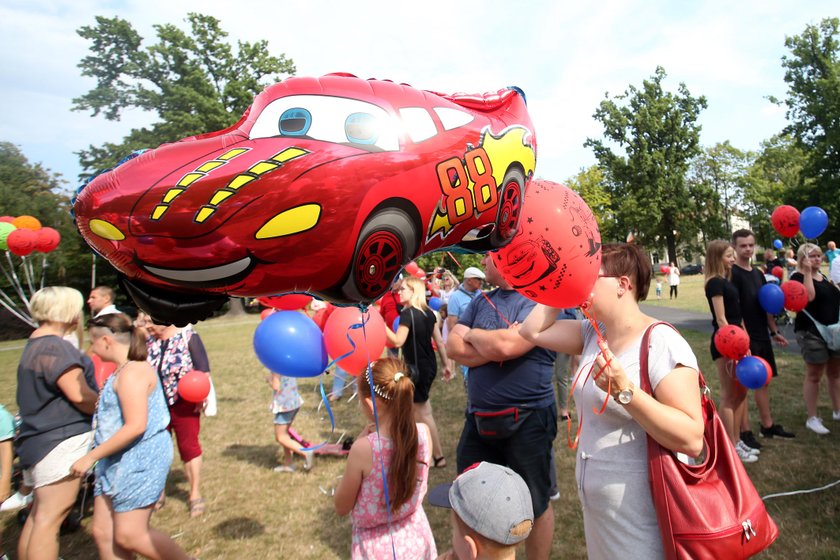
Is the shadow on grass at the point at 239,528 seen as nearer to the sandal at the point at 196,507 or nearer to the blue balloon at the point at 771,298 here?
the sandal at the point at 196,507

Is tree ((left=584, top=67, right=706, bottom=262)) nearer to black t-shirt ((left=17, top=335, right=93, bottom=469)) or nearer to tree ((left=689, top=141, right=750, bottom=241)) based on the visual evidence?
tree ((left=689, top=141, right=750, bottom=241))

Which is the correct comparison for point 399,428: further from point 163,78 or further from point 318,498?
point 163,78

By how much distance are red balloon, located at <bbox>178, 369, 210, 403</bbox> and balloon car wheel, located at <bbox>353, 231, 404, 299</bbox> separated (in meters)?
2.95

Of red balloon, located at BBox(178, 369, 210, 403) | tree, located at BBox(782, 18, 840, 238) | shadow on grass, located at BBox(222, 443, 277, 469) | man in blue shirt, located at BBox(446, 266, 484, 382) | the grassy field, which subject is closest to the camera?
the grassy field

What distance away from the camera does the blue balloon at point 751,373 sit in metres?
3.67

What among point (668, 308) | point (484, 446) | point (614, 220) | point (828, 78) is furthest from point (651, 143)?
point (484, 446)

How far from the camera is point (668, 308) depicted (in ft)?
51.8

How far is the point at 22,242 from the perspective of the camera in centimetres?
527

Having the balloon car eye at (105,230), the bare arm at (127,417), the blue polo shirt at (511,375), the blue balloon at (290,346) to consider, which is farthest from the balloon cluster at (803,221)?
the balloon car eye at (105,230)

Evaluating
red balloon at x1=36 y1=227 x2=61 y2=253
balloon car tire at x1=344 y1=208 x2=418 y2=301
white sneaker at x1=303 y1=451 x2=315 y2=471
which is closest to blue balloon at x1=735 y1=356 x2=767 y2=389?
balloon car tire at x1=344 y1=208 x2=418 y2=301

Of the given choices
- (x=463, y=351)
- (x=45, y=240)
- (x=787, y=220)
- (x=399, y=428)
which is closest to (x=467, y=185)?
(x=399, y=428)

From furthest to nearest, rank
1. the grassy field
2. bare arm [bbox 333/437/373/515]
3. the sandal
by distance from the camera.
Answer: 1. the sandal
2. the grassy field
3. bare arm [bbox 333/437/373/515]

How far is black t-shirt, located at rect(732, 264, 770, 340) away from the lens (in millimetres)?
4195

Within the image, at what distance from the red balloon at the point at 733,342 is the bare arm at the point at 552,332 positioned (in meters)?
2.23
